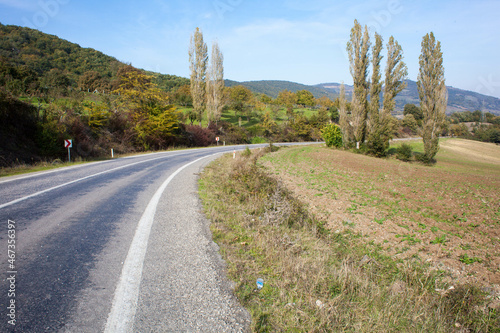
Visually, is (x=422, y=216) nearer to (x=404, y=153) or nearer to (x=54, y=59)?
(x=404, y=153)

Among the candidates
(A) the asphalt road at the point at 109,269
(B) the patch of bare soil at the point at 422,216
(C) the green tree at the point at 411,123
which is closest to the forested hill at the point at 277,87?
(C) the green tree at the point at 411,123

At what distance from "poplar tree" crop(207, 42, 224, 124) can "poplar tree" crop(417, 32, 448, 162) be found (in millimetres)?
26004

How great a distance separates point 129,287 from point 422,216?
7584 millimetres

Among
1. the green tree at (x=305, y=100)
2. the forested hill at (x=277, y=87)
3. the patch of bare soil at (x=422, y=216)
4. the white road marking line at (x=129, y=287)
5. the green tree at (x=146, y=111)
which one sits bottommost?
the patch of bare soil at (x=422, y=216)

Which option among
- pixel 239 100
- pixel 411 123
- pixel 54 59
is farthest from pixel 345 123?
pixel 411 123

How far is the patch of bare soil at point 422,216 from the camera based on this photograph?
16.4ft

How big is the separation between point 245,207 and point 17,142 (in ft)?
48.3

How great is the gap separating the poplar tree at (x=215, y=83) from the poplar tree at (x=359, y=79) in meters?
19.2

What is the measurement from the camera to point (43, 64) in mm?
39688

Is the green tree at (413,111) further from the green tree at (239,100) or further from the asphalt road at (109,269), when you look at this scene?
the asphalt road at (109,269)

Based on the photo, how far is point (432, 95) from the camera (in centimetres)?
2609

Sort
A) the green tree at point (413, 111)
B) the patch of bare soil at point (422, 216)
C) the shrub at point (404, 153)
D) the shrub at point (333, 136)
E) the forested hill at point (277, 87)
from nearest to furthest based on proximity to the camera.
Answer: the patch of bare soil at point (422, 216) → the shrub at point (404, 153) → the shrub at point (333, 136) → the green tree at point (413, 111) → the forested hill at point (277, 87)

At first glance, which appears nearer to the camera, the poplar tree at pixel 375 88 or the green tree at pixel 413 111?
the poplar tree at pixel 375 88

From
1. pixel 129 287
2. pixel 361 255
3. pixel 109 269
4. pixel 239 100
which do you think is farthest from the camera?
pixel 239 100
